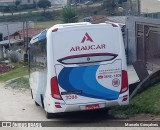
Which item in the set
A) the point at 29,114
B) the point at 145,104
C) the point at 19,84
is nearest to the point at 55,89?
the point at 145,104

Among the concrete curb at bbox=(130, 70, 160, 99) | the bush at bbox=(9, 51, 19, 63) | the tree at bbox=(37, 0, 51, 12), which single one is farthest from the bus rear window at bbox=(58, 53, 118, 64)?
the tree at bbox=(37, 0, 51, 12)

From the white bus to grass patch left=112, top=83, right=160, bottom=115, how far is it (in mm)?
813

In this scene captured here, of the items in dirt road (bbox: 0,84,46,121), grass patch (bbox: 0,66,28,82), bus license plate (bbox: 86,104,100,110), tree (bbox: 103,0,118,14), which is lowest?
tree (bbox: 103,0,118,14)

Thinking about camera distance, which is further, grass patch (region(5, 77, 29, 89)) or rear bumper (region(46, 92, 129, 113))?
Answer: grass patch (region(5, 77, 29, 89))

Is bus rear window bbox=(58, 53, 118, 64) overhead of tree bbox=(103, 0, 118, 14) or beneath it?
overhead

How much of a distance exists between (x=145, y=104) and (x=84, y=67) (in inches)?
96.8

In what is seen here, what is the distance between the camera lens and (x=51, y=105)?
45.3 feet

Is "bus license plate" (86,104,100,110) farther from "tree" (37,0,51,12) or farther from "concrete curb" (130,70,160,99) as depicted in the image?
"tree" (37,0,51,12)

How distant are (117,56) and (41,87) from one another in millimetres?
3099

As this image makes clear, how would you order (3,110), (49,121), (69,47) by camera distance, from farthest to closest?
(3,110)
(49,121)
(69,47)

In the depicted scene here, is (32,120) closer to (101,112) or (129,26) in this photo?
(101,112)

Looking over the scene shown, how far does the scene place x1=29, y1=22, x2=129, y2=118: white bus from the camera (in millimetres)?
13594

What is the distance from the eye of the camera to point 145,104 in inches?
581

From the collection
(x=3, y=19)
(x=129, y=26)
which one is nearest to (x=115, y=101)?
(x=129, y=26)
